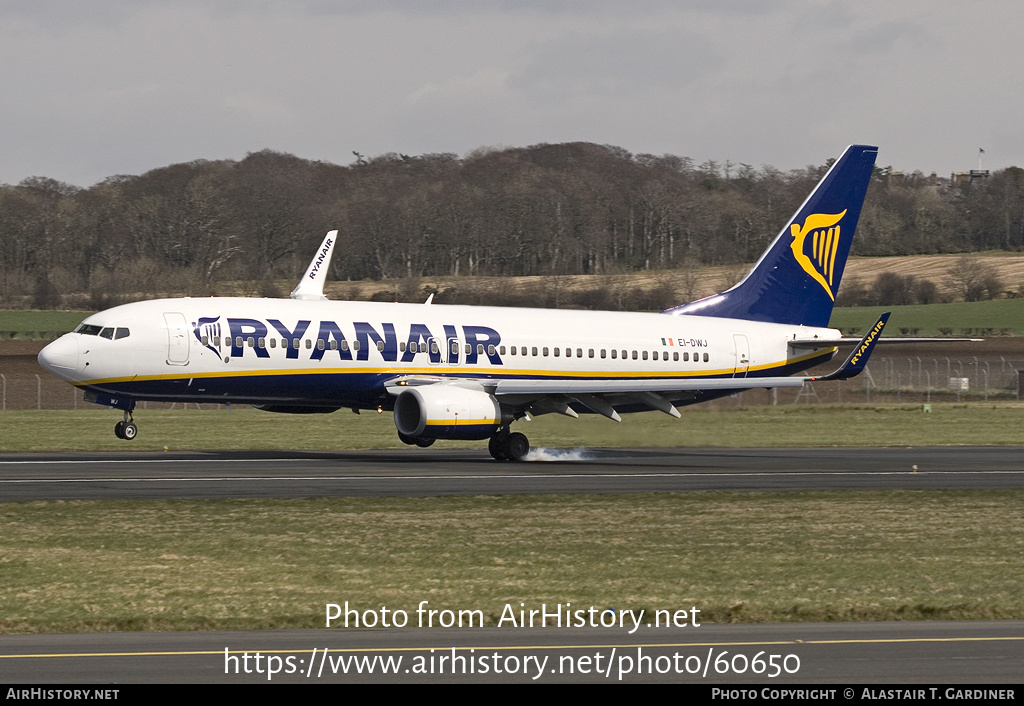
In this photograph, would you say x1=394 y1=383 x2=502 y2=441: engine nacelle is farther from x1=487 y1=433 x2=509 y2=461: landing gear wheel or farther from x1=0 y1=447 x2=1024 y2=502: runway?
x1=487 y1=433 x2=509 y2=461: landing gear wheel

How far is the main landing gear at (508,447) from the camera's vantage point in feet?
125

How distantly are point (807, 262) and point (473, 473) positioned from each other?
1781 cm

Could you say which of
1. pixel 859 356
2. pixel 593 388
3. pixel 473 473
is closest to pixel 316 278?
pixel 593 388

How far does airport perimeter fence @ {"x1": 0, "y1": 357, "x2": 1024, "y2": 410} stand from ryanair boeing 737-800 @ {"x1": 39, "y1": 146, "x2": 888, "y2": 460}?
18.6m

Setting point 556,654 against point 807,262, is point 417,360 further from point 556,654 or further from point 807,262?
point 556,654

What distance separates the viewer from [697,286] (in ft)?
294

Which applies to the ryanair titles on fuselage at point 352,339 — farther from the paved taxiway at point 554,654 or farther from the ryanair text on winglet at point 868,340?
the paved taxiway at point 554,654

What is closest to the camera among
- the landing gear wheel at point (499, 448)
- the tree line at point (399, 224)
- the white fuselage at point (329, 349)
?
the white fuselage at point (329, 349)

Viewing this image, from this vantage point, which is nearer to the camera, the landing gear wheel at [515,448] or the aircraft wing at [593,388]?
Answer: the aircraft wing at [593,388]

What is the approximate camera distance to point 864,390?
7444cm

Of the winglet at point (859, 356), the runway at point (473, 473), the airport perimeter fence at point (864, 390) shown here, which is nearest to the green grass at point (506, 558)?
the runway at point (473, 473)

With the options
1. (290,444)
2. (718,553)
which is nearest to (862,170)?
(290,444)

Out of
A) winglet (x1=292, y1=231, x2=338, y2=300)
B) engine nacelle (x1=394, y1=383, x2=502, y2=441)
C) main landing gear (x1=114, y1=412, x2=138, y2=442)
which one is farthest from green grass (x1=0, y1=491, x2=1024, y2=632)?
winglet (x1=292, y1=231, x2=338, y2=300)

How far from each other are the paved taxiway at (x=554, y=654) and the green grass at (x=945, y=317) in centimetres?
8170
